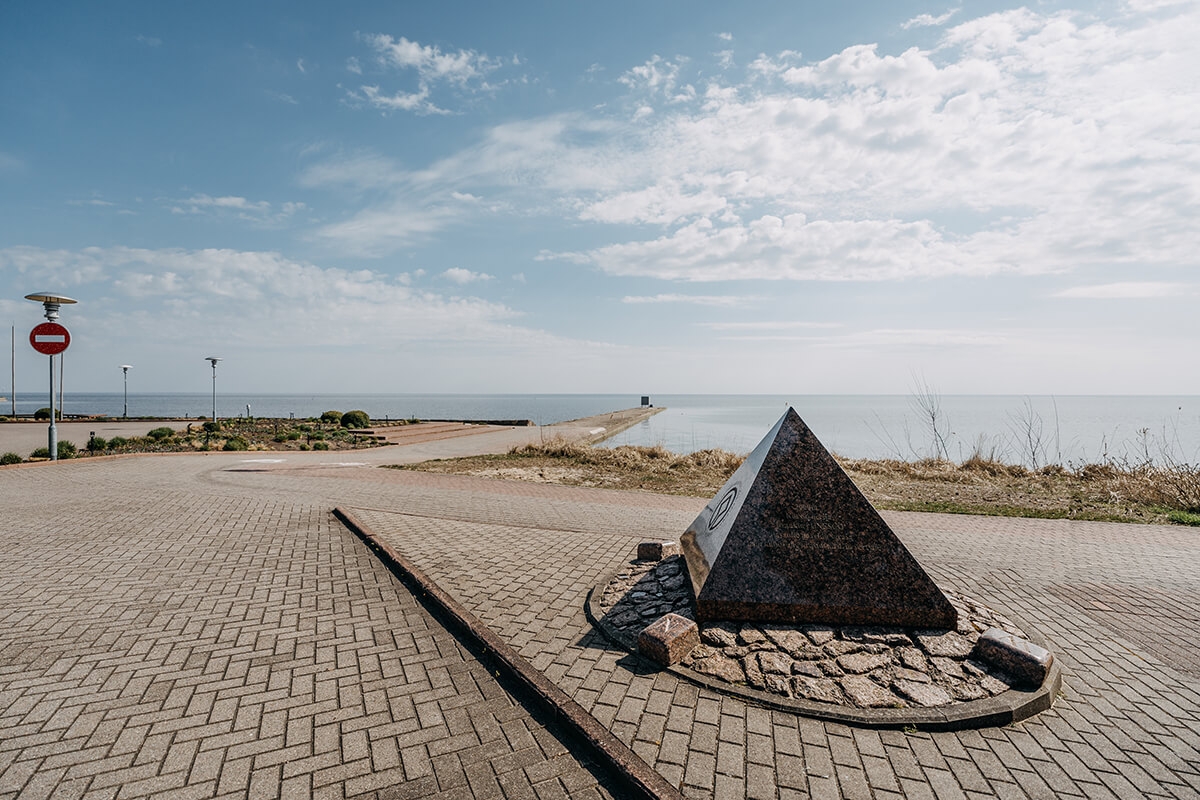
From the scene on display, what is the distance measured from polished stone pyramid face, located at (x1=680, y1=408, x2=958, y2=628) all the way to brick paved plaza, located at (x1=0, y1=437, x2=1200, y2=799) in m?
0.93

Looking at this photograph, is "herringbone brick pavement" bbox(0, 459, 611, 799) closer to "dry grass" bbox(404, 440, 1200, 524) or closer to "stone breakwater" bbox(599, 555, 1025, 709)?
"stone breakwater" bbox(599, 555, 1025, 709)

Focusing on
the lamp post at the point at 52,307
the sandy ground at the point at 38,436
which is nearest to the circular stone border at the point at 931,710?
the lamp post at the point at 52,307

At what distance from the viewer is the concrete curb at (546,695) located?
291 centimetres

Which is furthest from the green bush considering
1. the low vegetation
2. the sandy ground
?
the sandy ground

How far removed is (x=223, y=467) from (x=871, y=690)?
16077mm

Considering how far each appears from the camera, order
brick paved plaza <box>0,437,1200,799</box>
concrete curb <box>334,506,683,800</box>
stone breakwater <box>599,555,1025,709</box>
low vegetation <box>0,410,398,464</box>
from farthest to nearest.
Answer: low vegetation <box>0,410,398,464</box>
stone breakwater <box>599,555,1025,709</box>
brick paved plaza <box>0,437,1200,799</box>
concrete curb <box>334,506,683,800</box>

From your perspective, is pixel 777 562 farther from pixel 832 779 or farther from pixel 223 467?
pixel 223 467

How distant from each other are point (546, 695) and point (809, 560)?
227 cm

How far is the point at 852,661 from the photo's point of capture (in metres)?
4.03

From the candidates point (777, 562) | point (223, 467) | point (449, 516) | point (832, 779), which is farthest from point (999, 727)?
point (223, 467)

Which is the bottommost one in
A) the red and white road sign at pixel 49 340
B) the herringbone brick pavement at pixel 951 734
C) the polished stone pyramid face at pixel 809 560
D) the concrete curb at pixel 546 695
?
the herringbone brick pavement at pixel 951 734

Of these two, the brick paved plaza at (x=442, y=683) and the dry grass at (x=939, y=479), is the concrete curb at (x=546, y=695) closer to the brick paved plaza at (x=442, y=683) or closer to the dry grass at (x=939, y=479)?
the brick paved plaza at (x=442, y=683)

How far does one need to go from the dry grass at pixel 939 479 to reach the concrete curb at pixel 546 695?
7.97m

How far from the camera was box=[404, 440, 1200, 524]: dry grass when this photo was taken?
11055 millimetres
